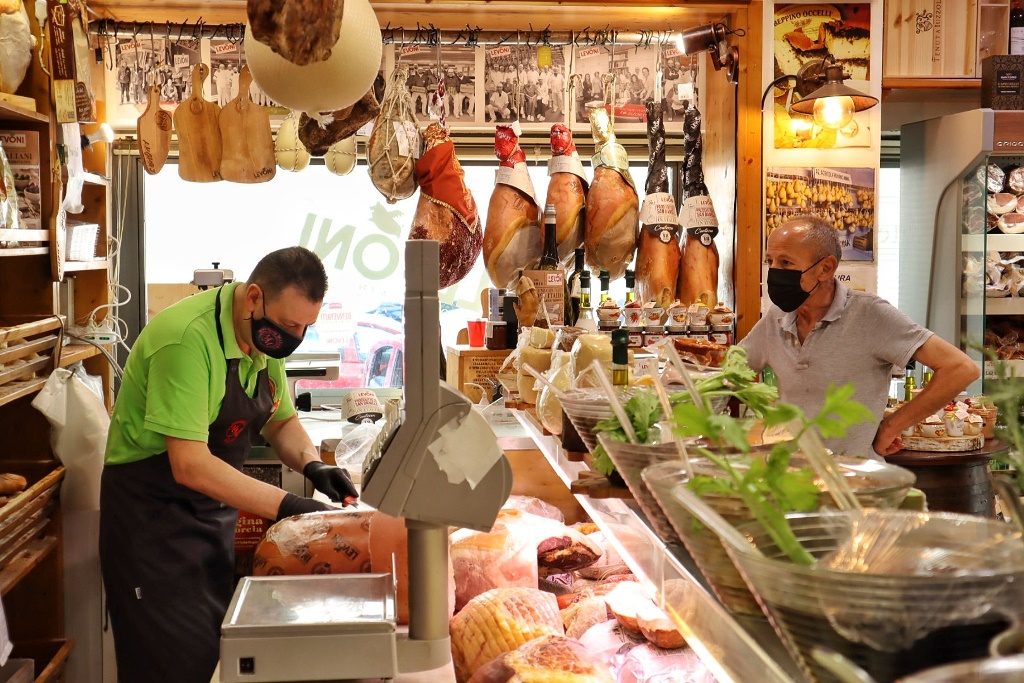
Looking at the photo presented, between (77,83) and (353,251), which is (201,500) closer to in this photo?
(77,83)

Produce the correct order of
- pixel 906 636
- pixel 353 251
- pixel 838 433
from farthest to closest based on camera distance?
pixel 353 251
pixel 838 433
pixel 906 636

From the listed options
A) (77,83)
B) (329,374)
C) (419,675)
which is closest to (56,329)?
(77,83)

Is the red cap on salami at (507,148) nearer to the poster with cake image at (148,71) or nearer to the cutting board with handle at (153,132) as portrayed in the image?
the cutting board with handle at (153,132)

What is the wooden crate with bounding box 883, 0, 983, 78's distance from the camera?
5.03m

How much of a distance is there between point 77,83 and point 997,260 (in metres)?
4.22

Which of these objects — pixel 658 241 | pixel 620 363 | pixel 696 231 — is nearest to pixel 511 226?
pixel 658 241

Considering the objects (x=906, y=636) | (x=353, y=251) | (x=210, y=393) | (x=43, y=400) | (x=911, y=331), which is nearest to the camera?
(x=906, y=636)

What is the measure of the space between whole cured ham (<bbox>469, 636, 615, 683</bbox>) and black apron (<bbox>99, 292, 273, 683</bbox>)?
1254 millimetres

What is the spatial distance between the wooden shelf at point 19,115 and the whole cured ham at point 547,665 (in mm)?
2369

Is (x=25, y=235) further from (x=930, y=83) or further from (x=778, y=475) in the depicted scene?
(x=930, y=83)

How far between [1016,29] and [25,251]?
4.59m

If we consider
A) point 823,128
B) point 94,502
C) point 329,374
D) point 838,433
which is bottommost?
point 94,502

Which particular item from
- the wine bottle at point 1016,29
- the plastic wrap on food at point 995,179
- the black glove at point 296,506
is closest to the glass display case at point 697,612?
the black glove at point 296,506

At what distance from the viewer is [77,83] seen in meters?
3.84
